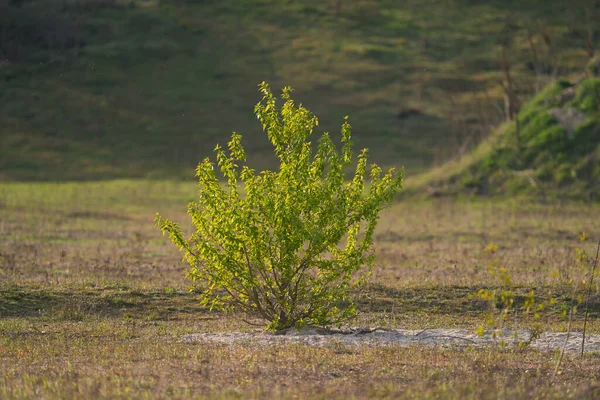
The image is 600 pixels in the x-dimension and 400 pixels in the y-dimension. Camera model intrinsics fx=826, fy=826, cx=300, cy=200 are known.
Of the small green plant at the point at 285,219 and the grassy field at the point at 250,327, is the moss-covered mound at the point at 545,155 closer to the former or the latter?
the grassy field at the point at 250,327

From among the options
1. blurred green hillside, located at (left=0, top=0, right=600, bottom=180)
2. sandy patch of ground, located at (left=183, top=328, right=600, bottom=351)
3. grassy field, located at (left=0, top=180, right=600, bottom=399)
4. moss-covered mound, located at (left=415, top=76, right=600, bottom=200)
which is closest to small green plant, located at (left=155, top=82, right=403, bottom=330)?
sandy patch of ground, located at (left=183, top=328, right=600, bottom=351)

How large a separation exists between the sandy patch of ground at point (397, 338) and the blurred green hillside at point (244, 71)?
30.0 m

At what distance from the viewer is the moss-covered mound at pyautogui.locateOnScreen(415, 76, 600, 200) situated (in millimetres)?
32938

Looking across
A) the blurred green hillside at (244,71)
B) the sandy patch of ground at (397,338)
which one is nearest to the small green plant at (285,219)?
the sandy patch of ground at (397,338)

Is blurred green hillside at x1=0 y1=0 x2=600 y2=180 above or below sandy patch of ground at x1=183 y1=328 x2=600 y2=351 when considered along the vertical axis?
above

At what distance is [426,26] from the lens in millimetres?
70188

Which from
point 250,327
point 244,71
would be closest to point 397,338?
point 250,327

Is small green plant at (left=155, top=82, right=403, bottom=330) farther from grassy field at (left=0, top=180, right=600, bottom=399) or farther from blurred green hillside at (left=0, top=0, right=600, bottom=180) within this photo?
blurred green hillside at (left=0, top=0, right=600, bottom=180)

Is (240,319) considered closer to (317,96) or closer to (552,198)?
(552,198)

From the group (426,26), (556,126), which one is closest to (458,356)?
(556,126)

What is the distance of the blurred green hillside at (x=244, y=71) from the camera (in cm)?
4794

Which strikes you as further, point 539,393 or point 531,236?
point 531,236

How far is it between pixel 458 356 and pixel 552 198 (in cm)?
2293

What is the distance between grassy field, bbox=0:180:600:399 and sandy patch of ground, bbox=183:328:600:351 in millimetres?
451
